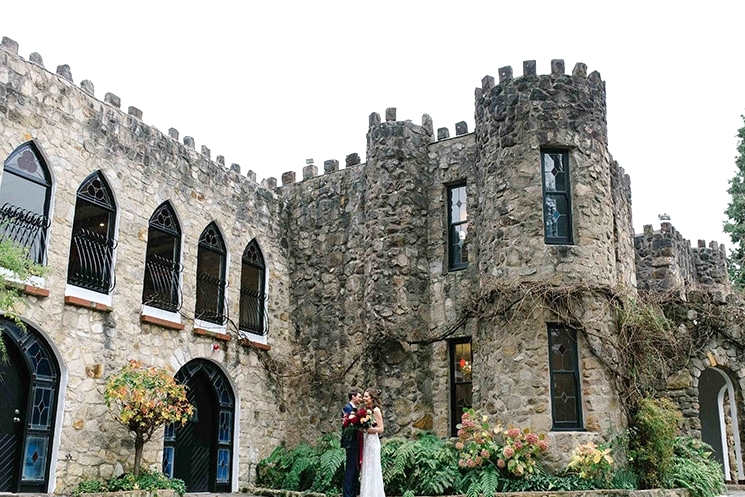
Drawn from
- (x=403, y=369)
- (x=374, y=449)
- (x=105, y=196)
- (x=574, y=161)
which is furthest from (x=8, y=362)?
(x=574, y=161)

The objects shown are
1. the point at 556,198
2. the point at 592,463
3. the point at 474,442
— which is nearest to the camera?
the point at 592,463

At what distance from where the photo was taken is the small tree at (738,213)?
23.3 metres

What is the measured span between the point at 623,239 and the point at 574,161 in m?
2.74

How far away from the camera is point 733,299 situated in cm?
1459

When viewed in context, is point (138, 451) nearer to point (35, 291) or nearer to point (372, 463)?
point (35, 291)

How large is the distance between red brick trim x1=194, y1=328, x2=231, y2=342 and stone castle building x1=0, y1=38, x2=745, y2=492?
27 millimetres

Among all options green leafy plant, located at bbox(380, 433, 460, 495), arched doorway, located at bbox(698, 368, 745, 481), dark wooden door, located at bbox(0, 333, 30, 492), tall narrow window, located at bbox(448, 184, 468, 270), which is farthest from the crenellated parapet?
dark wooden door, located at bbox(0, 333, 30, 492)

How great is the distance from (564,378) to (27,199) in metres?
8.59

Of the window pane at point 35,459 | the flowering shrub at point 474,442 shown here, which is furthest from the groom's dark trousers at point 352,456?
the window pane at point 35,459

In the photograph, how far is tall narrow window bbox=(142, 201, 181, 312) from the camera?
531 inches

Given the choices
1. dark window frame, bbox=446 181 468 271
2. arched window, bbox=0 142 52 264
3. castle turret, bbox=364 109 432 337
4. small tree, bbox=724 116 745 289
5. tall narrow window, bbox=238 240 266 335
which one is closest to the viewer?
arched window, bbox=0 142 52 264

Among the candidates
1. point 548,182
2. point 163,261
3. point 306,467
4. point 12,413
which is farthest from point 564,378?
point 12,413

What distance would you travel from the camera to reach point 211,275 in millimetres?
14977

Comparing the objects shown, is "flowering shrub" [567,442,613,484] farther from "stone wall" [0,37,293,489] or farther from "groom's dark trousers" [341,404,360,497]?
"stone wall" [0,37,293,489]
